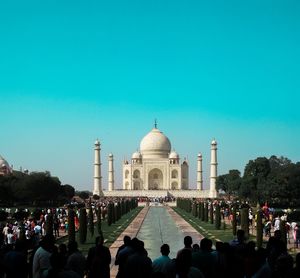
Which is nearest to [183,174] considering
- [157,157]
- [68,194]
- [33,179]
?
[157,157]

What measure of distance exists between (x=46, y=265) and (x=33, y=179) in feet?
135

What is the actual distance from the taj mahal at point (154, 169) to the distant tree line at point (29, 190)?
17515mm

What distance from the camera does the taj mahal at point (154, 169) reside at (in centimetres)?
6897

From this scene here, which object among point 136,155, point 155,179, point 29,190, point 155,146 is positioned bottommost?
point 29,190

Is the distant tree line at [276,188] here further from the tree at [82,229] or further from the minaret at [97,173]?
the tree at [82,229]

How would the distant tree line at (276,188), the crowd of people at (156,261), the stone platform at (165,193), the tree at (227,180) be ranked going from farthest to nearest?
the tree at (227,180)
the stone platform at (165,193)
the distant tree line at (276,188)
the crowd of people at (156,261)

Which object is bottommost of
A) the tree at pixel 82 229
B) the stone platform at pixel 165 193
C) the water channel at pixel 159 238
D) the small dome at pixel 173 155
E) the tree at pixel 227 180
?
the water channel at pixel 159 238

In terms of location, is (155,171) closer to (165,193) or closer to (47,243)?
(165,193)

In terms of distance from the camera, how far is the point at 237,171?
234ft

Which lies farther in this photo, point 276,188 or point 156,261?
point 276,188

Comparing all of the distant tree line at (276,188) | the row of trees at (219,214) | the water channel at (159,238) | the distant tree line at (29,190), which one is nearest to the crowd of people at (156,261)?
the water channel at (159,238)

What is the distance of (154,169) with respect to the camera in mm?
75812

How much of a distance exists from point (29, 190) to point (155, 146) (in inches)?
1314

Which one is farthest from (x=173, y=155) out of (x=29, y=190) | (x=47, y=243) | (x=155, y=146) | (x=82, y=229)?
(x=47, y=243)
